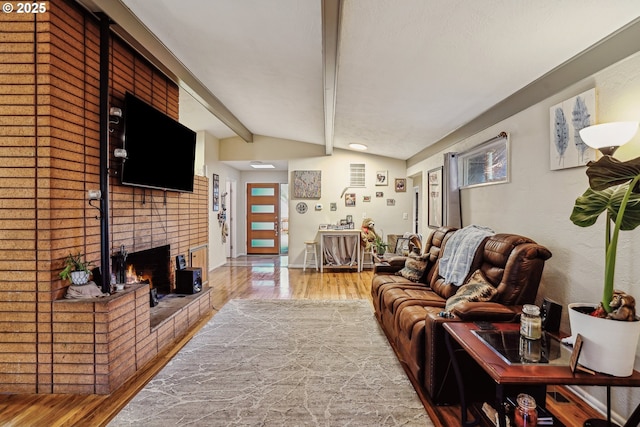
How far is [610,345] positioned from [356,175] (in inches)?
221

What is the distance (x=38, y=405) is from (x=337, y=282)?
13.2 feet

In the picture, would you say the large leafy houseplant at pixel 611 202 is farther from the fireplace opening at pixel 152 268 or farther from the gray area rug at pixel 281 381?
the fireplace opening at pixel 152 268

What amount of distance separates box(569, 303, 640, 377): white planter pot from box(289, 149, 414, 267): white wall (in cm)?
537

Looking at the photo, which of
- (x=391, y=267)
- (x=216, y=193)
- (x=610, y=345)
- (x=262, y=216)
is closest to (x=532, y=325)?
(x=610, y=345)

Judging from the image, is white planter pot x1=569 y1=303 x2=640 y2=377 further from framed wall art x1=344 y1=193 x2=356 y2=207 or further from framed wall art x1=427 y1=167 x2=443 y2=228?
framed wall art x1=344 y1=193 x2=356 y2=207

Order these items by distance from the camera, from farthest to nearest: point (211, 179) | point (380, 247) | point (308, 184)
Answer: point (308, 184) < point (211, 179) < point (380, 247)

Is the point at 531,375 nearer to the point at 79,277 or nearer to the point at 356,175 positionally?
the point at 79,277

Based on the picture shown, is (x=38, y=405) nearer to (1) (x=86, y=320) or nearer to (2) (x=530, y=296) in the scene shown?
(1) (x=86, y=320)

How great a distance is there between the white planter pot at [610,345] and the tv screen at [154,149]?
312 centimetres

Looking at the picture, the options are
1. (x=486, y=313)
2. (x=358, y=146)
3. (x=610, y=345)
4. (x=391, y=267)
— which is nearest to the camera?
(x=610, y=345)

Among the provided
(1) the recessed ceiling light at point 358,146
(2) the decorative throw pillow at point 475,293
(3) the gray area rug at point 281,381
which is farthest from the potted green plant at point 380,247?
(2) the decorative throw pillow at point 475,293

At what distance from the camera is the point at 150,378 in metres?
2.34

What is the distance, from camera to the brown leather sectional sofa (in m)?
2.00

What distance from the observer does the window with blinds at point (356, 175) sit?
6703mm
